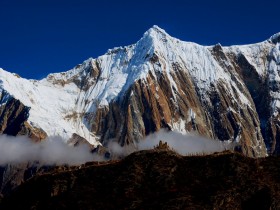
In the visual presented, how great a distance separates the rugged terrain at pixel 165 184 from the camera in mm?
51797

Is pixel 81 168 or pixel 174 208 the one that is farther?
pixel 81 168

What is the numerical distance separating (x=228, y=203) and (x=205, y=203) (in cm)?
167

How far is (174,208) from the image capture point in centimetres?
5109

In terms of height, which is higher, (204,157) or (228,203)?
(204,157)

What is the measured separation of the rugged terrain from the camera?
51.8 metres

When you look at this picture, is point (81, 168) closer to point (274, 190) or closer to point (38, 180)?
point (38, 180)

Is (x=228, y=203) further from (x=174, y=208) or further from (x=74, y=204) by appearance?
(x=74, y=204)

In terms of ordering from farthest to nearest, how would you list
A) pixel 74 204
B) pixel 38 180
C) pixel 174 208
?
pixel 38 180
pixel 74 204
pixel 174 208

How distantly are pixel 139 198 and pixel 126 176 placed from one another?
263 centimetres

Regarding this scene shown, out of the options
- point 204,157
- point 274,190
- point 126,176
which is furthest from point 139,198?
point 274,190

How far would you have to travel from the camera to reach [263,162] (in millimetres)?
55625

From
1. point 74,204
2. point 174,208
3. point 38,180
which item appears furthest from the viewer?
point 38,180

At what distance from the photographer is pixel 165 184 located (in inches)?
2125

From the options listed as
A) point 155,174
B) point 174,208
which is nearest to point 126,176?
point 155,174
